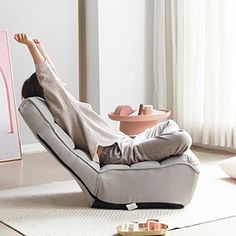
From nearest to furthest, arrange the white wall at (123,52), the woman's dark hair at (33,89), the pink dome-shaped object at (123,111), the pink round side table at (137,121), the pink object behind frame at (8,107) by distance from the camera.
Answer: the woman's dark hair at (33,89) < the pink round side table at (137,121) < the pink dome-shaped object at (123,111) < the pink object behind frame at (8,107) < the white wall at (123,52)

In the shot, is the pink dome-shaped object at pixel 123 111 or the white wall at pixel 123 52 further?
the white wall at pixel 123 52

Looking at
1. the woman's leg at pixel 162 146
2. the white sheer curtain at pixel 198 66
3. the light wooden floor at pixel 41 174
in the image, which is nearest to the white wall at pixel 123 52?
the white sheer curtain at pixel 198 66

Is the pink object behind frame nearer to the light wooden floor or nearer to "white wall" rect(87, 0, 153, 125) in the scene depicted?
the light wooden floor

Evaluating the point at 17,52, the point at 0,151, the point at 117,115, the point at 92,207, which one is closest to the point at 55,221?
the point at 92,207

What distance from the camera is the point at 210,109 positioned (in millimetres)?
5031

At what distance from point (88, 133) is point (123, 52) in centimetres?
211

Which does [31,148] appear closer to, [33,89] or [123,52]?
[123,52]

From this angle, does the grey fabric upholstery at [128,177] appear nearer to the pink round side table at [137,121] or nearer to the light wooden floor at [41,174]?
the light wooden floor at [41,174]

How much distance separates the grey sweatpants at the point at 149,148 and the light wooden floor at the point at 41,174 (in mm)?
472

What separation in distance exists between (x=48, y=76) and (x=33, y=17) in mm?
1869

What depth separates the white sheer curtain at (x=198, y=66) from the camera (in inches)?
192

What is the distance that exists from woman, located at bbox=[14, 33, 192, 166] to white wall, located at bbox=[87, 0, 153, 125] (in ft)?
5.89

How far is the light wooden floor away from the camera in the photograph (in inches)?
117

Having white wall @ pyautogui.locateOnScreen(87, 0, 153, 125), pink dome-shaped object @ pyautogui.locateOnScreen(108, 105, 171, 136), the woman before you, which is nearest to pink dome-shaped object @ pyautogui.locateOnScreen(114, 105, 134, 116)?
pink dome-shaped object @ pyautogui.locateOnScreen(108, 105, 171, 136)
